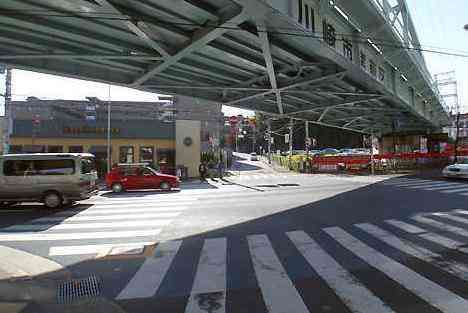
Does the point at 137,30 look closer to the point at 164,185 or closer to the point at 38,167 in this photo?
the point at 38,167

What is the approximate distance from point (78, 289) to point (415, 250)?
5.98 m

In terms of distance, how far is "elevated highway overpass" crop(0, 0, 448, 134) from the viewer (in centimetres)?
1189

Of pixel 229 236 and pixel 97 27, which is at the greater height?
pixel 97 27

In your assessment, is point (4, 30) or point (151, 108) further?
point (151, 108)

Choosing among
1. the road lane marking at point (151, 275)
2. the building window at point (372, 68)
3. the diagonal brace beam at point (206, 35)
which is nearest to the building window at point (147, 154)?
the building window at point (372, 68)

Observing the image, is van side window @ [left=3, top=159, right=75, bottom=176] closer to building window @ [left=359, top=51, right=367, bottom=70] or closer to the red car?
the red car

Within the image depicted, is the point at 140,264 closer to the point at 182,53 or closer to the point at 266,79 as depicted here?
the point at 182,53

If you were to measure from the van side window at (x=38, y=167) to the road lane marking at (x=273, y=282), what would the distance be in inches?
370

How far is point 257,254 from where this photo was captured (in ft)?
27.6

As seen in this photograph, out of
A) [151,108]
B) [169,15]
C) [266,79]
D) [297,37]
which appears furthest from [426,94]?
[151,108]

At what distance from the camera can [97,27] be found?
1329 cm

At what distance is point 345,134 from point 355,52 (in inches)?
3528

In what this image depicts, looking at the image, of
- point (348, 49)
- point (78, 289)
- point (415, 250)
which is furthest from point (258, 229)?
point (348, 49)

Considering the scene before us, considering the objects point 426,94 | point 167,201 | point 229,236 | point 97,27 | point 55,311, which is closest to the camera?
point 55,311
